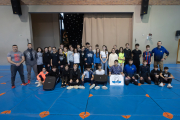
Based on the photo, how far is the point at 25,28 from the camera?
8.36m

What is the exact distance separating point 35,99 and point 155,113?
343 centimetres

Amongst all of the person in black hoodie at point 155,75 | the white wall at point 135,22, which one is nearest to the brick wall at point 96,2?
the white wall at point 135,22

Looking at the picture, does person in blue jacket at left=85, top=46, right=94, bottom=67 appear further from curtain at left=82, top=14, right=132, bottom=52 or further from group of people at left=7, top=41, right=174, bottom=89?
curtain at left=82, top=14, right=132, bottom=52

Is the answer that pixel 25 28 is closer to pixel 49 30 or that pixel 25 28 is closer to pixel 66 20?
pixel 49 30

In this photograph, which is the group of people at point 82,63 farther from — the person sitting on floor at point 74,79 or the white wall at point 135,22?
the white wall at point 135,22

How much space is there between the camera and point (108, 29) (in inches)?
357

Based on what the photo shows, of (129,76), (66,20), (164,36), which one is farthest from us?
(66,20)

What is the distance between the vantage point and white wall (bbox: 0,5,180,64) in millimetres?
8109

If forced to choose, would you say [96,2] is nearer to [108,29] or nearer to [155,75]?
[108,29]

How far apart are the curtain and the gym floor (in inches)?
219

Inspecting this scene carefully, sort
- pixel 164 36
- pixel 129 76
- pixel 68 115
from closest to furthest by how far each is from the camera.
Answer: pixel 68 115, pixel 129 76, pixel 164 36

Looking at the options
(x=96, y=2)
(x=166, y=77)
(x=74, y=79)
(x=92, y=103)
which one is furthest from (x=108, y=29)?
(x=92, y=103)

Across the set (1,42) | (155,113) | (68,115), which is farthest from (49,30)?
(155,113)

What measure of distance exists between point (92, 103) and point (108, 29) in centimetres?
717
